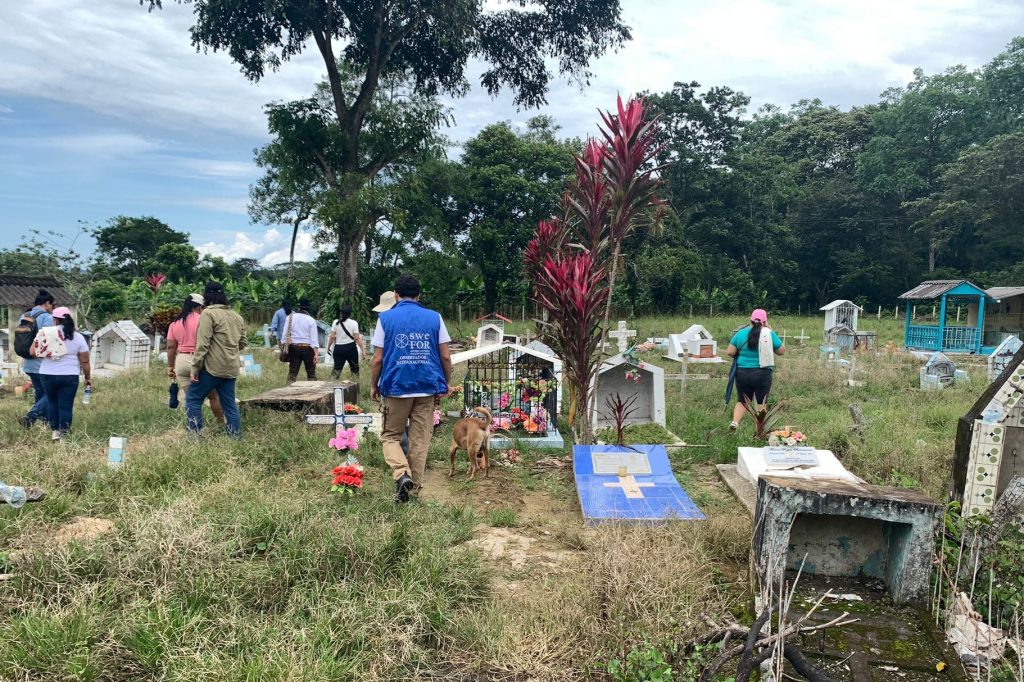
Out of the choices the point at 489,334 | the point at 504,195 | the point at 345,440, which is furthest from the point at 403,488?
the point at 504,195

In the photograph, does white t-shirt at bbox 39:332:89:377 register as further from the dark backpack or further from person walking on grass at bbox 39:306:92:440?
the dark backpack

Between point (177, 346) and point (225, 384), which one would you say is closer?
point (225, 384)

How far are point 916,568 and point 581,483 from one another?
2.69 meters

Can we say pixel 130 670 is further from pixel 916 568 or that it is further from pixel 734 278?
pixel 734 278

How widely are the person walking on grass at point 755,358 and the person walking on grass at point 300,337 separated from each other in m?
5.99

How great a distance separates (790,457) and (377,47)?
17.7m

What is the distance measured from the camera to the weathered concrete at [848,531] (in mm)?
3434

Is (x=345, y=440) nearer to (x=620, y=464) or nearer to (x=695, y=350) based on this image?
(x=620, y=464)

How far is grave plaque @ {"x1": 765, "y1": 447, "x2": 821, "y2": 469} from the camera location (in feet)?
18.6

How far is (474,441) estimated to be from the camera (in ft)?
19.6

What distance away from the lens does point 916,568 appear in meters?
3.44

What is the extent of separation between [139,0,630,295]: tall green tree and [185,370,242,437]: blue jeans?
11800mm

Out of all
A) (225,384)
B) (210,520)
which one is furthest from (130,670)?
(225,384)

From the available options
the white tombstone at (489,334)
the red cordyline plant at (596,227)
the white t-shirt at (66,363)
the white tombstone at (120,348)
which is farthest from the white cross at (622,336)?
the white t-shirt at (66,363)
